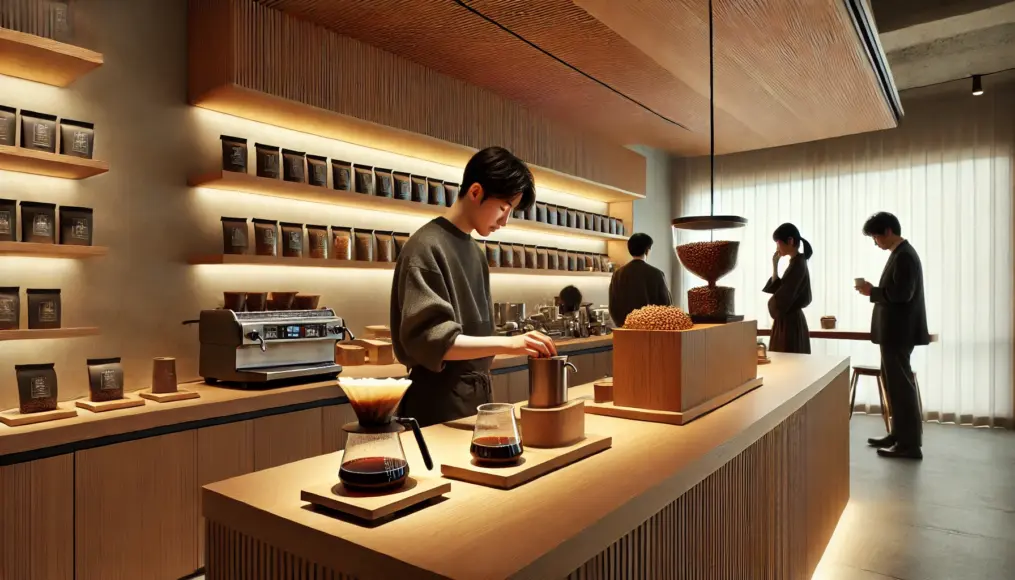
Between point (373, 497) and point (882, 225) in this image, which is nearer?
point (373, 497)

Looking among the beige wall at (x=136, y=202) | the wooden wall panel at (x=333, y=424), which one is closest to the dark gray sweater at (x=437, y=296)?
the wooden wall panel at (x=333, y=424)

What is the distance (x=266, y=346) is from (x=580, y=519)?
214 cm

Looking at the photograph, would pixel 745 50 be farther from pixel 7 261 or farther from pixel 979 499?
pixel 7 261

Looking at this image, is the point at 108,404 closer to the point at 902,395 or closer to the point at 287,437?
the point at 287,437

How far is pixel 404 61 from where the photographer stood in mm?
3766

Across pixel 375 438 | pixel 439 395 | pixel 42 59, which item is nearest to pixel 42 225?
pixel 42 59

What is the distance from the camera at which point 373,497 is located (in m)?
1.06

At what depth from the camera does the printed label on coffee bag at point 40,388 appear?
7.34 ft

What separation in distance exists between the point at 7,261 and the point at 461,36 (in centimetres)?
237

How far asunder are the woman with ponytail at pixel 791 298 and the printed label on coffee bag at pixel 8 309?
14.5 feet

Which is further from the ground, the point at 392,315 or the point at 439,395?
the point at 392,315

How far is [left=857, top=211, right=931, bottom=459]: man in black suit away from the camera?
4.44 m

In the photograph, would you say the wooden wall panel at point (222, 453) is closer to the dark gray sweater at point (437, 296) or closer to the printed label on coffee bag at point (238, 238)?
the printed label on coffee bag at point (238, 238)

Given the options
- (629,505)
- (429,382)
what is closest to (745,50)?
(429,382)
